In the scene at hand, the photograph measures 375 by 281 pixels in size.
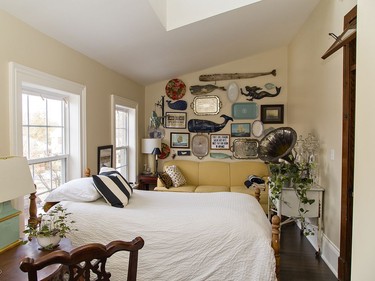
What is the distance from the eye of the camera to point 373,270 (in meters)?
0.72

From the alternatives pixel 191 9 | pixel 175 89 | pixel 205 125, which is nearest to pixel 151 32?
pixel 191 9

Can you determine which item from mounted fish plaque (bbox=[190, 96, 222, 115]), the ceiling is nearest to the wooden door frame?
the ceiling

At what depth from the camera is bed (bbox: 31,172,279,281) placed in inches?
75.1

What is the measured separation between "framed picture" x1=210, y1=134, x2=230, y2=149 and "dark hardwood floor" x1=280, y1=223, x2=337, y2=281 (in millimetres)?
1956

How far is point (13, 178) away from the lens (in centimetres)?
144

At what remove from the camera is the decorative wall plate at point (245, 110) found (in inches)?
187

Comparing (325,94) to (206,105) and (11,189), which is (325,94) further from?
(11,189)

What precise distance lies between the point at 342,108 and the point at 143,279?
2356mm

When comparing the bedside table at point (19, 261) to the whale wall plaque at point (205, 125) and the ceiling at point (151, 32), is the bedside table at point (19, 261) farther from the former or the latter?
the whale wall plaque at point (205, 125)

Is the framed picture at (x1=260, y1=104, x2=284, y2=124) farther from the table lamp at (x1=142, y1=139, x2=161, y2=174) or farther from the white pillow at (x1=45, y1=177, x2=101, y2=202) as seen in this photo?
the white pillow at (x1=45, y1=177, x2=101, y2=202)

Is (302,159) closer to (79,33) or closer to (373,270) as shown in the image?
(373,270)

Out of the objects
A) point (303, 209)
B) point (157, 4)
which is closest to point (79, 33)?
point (157, 4)

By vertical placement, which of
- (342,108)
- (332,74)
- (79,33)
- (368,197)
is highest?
(79,33)

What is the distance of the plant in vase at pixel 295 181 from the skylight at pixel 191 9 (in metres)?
1.86
